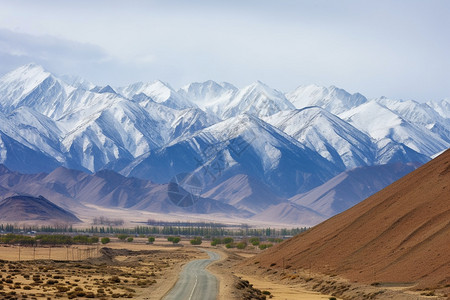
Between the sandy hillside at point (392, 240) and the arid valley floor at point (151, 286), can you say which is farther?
the sandy hillside at point (392, 240)

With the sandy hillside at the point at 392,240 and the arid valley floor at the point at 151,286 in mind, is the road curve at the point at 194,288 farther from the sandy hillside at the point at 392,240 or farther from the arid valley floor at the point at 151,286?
the sandy hillside at the point at 392,240

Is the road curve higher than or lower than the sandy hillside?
lower

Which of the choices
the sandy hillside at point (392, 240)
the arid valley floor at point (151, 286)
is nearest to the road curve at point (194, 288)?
the arid valley floor at point (151, 286)

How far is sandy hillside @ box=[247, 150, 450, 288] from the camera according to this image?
76812mm

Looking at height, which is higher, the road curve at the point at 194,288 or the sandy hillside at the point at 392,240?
the sandy hillside at the point at 392,240

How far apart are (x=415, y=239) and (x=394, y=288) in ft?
40.3

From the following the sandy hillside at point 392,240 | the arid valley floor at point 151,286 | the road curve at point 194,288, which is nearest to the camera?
the road curve at point 194,288

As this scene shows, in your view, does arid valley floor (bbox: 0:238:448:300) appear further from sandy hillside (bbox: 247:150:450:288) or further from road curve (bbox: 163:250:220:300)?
sandy hillside (bbox: 247:150:450:288)

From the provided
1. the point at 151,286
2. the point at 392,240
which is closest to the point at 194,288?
the point at 151,286

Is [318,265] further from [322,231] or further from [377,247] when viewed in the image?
[322,231]

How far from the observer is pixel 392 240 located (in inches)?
3479

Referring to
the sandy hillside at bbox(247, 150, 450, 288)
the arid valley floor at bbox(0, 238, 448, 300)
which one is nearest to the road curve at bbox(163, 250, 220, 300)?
the arid valley floor at bbox(0, 238, 448, 300)

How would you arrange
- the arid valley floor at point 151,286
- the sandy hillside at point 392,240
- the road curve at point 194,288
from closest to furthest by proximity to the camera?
the road curve at point 194,288 < the arid valley floor at point 151,286 < the sandy hillside at point 392,240

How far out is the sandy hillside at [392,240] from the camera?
76812 millimetres
